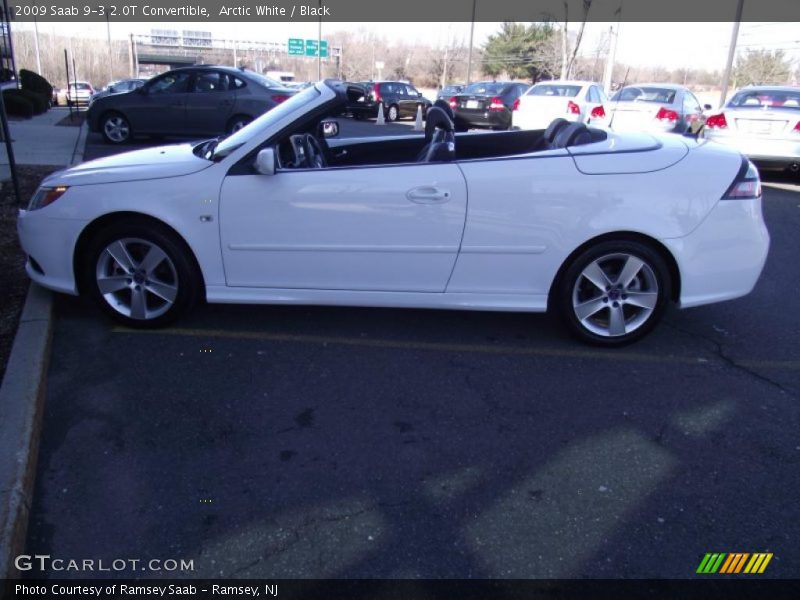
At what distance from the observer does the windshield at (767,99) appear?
10891 mm

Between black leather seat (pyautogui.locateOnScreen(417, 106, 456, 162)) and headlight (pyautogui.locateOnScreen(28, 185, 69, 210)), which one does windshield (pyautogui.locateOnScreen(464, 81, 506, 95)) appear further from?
headlight (pyautogui.locateOnScreen(28, 185, 69, 210))

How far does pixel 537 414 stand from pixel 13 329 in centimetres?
317

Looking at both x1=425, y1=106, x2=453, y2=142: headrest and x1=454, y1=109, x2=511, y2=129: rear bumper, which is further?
x1=454, y1=109, x2=511, y2=129: rear bumper

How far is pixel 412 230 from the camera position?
12.9 feet

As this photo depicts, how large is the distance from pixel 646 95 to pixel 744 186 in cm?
1066

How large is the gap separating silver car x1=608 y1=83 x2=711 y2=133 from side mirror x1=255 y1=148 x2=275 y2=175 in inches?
380

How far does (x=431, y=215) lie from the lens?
391cm

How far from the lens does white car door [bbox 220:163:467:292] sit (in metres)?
3.90

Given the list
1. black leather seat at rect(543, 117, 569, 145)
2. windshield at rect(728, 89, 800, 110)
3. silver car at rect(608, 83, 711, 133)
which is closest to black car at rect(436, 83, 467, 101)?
silver car at rect(608, 83, 711, 133)

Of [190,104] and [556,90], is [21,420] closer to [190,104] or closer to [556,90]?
[190,104]

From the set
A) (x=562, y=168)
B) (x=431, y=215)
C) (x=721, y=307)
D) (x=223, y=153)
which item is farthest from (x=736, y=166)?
(x=223, y=153)

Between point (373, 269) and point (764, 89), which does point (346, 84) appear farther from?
point (764, 89)

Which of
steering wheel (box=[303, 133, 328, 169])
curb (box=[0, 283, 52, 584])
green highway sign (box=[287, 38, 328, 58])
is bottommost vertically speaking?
curb (box=[0, 283, 52, 584])
